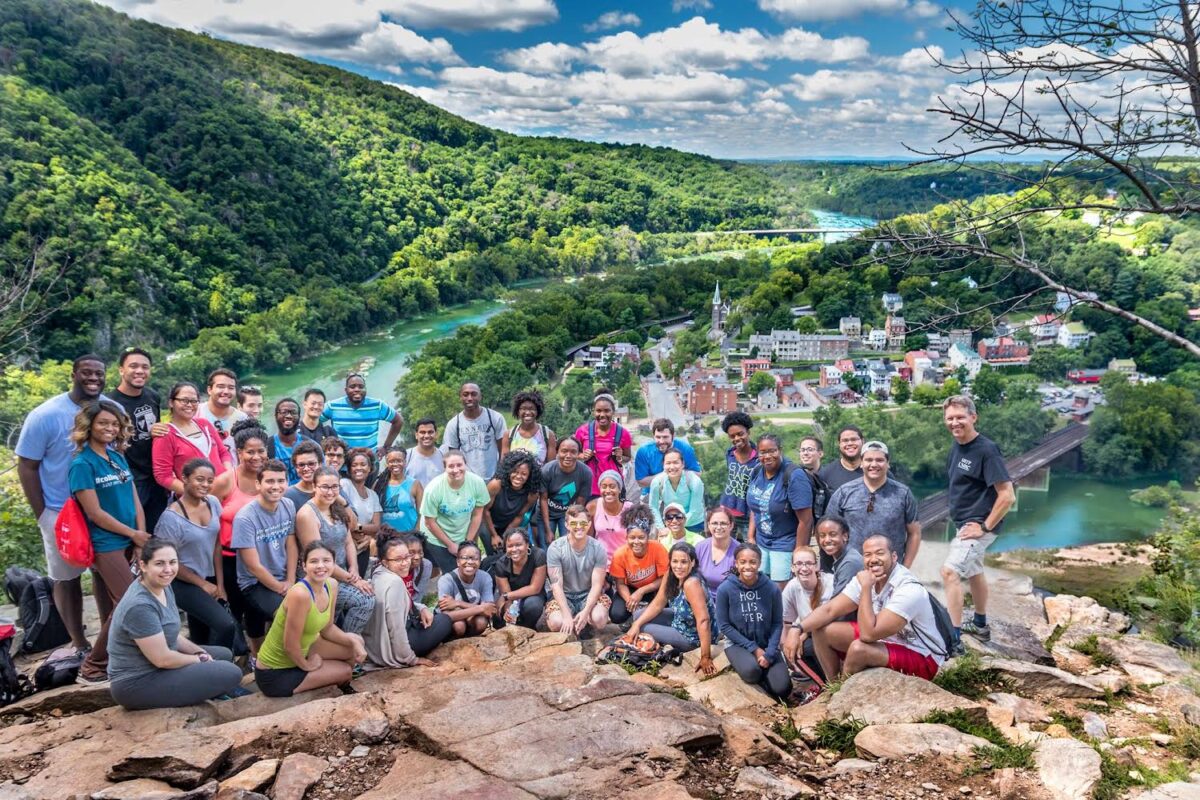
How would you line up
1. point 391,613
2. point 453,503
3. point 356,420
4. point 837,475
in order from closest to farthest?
point 391,613, point 837,475, point 453,503, point 356,420

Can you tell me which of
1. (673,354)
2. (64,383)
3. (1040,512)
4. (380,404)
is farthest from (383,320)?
(380,404)

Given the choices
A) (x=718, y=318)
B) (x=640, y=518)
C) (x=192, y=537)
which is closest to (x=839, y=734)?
(x=640, y=518)

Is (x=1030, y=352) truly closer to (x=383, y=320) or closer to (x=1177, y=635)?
(x=383, y=320)

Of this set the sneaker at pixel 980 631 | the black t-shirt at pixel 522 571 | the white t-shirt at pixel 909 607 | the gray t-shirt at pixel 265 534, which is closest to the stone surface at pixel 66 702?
the gray t-shirt at pixel 265 534

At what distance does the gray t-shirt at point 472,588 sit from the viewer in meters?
5.29

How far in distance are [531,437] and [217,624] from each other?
2564mm

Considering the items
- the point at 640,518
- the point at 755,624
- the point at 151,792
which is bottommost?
the point at 151,792

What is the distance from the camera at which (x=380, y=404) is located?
6.54 m

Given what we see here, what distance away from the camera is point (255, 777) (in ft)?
11.1

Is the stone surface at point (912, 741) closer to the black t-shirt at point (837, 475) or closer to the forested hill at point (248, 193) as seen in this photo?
the black t-shirt at point (837, 475)

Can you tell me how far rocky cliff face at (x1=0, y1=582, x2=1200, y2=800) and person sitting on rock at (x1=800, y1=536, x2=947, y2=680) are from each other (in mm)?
177

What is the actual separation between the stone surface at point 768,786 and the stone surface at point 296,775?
70.3 inches

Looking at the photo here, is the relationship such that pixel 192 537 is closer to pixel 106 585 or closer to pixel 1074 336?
pixel 106 585

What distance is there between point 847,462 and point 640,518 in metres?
1.41
